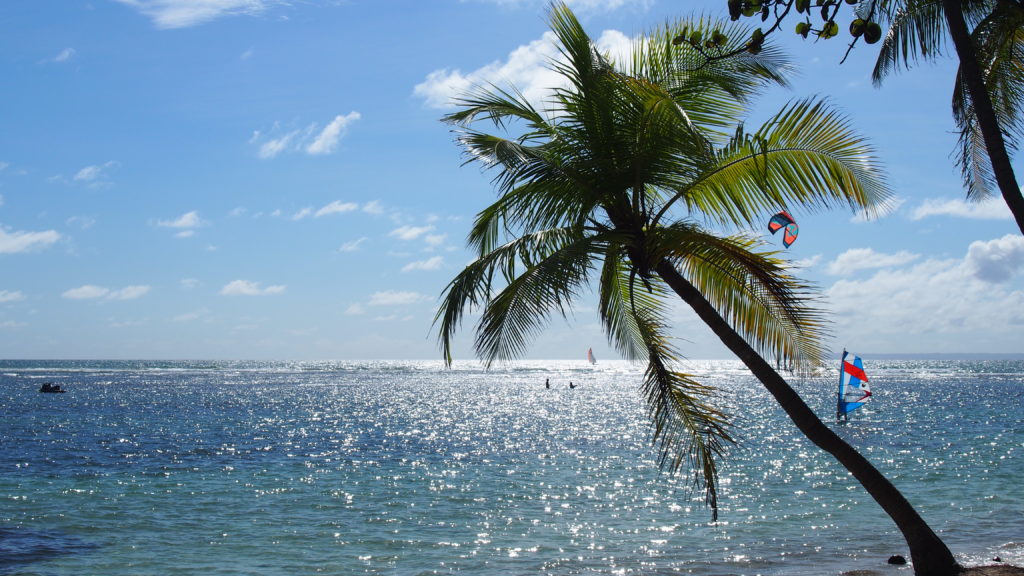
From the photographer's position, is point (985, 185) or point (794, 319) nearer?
point (794, 319)

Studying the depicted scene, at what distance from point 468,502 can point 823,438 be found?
13.3 m

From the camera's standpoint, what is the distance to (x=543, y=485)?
73.0ft

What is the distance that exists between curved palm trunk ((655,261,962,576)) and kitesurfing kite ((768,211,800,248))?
1.64 meters

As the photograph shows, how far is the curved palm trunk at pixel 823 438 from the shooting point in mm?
7598

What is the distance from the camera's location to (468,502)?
64.5ft

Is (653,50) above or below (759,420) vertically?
above

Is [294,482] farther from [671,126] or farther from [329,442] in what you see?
[671,126]

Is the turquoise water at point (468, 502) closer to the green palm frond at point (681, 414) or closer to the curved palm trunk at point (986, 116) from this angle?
the green palm frond at point (681, 414)

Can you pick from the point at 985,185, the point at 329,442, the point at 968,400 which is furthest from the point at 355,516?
the point at 968,400

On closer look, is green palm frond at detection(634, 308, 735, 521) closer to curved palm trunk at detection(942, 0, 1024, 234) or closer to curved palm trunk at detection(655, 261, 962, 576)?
curved palm trunk at detection(655, 261, 962, 576)

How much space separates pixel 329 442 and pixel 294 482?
38.9ft

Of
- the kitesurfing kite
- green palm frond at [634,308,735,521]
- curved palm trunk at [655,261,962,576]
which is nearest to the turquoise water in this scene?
curved palm trunk at [655,261,962,576]

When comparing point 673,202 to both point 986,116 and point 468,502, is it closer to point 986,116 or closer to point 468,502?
point 986,116

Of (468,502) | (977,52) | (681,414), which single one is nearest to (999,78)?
(977,52)
